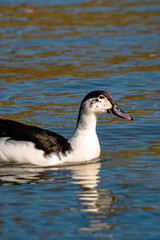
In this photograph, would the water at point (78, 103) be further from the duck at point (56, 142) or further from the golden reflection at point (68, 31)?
the duck at point (56, 142)

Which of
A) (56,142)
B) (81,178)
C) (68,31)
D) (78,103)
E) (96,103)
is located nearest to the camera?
(81,178)

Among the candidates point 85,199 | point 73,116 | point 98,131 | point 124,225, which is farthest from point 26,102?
point 124,225

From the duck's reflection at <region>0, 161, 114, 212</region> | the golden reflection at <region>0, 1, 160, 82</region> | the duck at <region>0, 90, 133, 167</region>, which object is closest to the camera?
the duck's reflection at <region>0, 161, 114, 212</region>

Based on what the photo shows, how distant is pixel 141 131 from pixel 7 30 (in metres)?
11.8

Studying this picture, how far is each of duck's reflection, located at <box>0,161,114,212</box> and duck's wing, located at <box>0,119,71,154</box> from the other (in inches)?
14.0

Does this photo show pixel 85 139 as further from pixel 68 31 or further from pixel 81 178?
pixel 68 31

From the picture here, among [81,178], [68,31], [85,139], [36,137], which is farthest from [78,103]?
[68,31]

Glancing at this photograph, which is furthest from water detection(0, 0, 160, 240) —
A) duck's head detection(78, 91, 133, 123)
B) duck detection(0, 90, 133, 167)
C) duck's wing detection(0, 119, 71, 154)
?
duck's head detection(78, 91, 133, 123)

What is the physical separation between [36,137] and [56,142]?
13.6 inches

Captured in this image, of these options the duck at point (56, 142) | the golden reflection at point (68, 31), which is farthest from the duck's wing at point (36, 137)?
the golden reflection at point (68, 31)

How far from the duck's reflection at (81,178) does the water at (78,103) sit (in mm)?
15

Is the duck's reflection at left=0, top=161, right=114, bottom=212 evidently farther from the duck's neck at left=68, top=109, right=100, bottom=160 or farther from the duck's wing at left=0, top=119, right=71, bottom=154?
the duck's wing at left=0, top=119, right=71, bottom=154

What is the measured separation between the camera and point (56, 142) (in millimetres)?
10945

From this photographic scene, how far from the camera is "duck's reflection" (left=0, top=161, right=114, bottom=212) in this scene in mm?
8877
